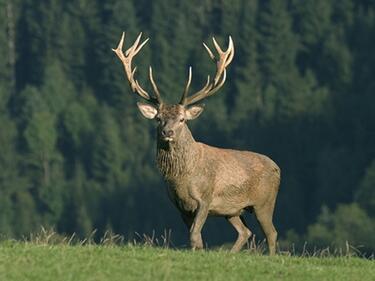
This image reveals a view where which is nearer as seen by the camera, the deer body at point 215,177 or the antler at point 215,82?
the deer body at point 215,177

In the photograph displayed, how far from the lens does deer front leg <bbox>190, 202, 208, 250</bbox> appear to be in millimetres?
22828

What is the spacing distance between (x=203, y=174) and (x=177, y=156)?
0.41 metres

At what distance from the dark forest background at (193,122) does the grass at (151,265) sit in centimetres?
9254

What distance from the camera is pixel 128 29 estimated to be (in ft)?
614

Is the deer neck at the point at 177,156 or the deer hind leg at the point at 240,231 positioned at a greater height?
the deer neck at the point at 177,156

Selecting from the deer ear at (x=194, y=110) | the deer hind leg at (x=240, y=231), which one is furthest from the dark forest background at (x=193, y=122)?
the deer ear at (x=194, y=110)

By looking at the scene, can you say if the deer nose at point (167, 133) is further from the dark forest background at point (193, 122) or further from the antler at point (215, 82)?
the dark forest background at point (193, 122)

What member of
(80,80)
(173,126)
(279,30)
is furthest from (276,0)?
(173,126)

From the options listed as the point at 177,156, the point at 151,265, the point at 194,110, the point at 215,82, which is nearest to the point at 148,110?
the point at 194,110

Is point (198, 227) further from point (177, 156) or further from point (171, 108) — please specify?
point (171, 108)

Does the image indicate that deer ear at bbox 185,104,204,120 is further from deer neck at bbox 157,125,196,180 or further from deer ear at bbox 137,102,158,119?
deer ear at bbox 137,102,158,119

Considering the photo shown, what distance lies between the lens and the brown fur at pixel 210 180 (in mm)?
23719

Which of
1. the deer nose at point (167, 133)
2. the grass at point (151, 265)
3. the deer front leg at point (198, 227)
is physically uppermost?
the deer nose at point (167, 133)

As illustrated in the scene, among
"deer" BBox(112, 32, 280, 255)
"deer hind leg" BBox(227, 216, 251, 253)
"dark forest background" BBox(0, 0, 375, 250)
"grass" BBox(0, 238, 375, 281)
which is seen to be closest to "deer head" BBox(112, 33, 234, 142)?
"deer" BBox(112, 32, 280, 255)
